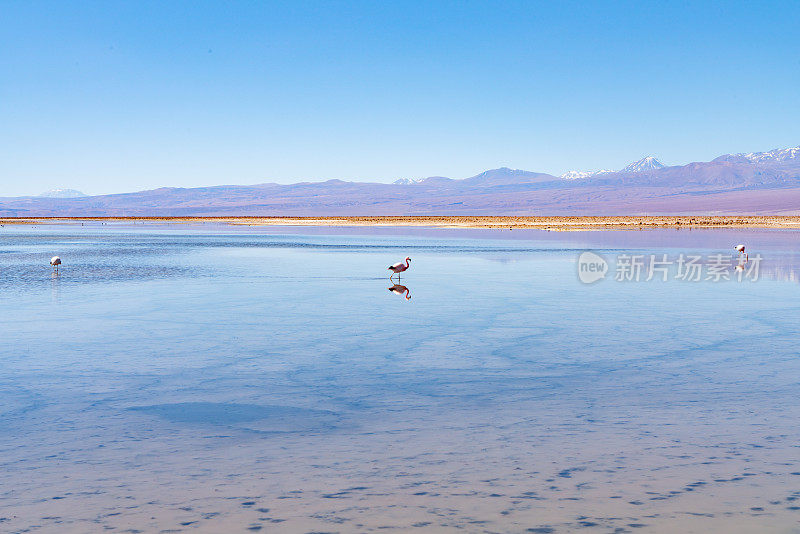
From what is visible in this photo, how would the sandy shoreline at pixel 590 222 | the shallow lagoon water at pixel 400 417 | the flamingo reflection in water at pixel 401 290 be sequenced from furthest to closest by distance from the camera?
1. the sandy shoreline at pixel 590 222
2. the flamingo reflection in water at pixel 401 290
3. the shallow lagoon water at pixel 400 417

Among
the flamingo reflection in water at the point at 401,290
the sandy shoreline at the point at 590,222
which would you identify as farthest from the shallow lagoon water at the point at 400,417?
the sandy shoreline at the point at 590,222

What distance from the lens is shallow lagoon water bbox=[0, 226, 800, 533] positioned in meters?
4.01

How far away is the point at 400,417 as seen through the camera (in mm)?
5656

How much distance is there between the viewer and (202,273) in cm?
1845

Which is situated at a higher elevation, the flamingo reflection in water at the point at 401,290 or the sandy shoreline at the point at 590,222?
the sandy shoreline at the point at 590,222

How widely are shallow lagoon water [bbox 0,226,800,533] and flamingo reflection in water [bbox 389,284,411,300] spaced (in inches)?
64.4

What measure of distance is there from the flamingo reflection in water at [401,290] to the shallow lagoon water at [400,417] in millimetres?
1637

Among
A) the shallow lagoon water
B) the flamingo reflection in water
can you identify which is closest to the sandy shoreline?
the flamingo reflection in water

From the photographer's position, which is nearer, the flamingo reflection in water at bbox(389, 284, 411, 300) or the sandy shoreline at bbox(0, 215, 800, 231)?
the flamingo reflection in water at bbox(389, 284, 411, 300)

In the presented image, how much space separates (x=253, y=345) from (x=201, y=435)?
340 cm

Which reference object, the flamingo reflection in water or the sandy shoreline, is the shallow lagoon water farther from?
the sandy shoreline

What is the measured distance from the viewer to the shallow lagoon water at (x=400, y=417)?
4.01 meters

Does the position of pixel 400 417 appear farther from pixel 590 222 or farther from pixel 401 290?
pixel 590 222

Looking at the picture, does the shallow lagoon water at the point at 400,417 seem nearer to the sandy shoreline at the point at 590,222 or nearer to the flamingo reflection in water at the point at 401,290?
the flamingo reflection in water at the point at 401,290
